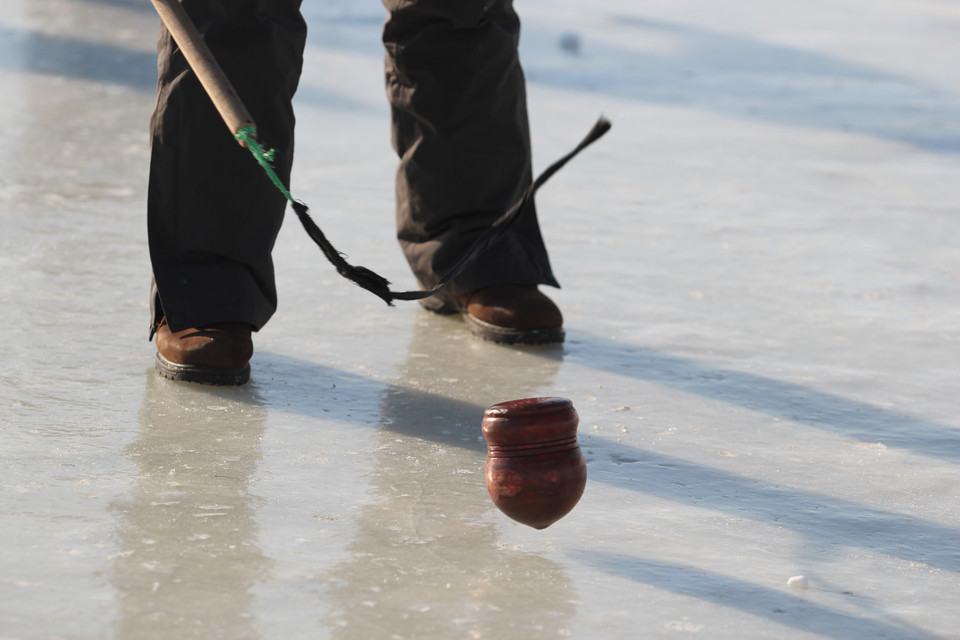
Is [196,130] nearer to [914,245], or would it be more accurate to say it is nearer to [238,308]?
[238,308]

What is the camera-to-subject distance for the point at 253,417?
1938mm

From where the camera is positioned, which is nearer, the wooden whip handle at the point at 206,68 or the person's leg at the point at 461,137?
the wooden whip handle at the point at 206,68

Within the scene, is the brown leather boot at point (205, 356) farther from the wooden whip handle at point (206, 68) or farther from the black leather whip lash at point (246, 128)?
the wooden whip handle at point (206, 68)

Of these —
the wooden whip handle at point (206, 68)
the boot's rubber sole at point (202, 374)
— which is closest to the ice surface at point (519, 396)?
the boot's rubber sole at point (202, 374)

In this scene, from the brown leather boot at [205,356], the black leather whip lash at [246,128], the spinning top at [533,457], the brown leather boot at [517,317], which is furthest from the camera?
the brown leather boot at [517,317]

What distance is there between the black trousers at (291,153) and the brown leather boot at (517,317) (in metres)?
0.04

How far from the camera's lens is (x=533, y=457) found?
4.63 ft

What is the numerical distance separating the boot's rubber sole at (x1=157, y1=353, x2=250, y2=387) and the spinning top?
74 centimetres

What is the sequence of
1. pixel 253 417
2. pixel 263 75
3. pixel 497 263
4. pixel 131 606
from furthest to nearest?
pixel 497 263
pixel 263 75
pixel 253 417
pixel 131 606

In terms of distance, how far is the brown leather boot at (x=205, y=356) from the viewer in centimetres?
204

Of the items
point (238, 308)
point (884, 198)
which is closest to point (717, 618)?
point (238, 308)

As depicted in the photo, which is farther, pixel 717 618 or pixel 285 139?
pixel 285 139

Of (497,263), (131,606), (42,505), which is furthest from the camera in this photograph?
(497,263)

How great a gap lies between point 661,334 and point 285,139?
0.79 metres
